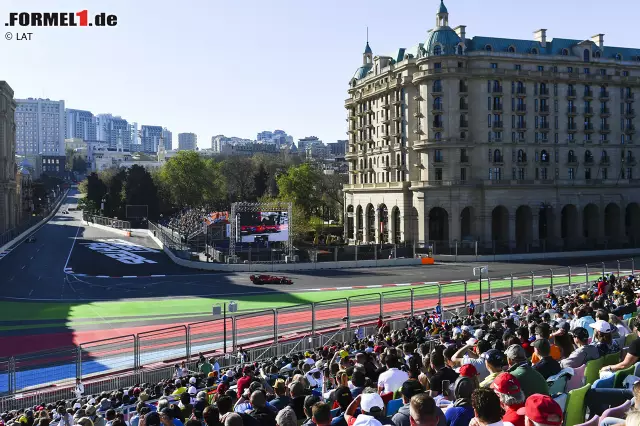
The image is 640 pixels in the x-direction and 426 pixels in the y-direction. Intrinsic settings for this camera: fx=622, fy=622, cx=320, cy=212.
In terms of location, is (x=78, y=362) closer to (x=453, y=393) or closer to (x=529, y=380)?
(x=453, y=393)

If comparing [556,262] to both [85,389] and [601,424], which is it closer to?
[85,389]

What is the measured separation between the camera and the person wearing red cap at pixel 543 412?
671 centimetres

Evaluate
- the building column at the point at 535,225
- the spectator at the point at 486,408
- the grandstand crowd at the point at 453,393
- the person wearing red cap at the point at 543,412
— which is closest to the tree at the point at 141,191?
the building column at the point at 535,225

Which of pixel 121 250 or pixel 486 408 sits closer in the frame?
pixel 486 408

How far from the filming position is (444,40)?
92562 mm

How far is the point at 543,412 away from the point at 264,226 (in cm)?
6888

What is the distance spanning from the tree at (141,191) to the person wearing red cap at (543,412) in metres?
141

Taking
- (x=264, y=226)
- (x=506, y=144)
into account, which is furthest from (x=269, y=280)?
(x=506, y=144)

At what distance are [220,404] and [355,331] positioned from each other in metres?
21.0

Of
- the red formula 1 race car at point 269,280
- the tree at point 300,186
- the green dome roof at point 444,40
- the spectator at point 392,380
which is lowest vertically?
the red formula 1 race car at point 269,280

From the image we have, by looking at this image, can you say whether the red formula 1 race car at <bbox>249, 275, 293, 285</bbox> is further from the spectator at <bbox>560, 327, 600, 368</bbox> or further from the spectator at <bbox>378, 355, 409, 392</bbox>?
the spectator at <bbox>378, 355, 409, 392</bbox>

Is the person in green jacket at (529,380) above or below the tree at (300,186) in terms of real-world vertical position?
below

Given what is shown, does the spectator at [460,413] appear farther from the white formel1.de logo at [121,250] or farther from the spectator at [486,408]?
the white formel1.de logo at [121,250]

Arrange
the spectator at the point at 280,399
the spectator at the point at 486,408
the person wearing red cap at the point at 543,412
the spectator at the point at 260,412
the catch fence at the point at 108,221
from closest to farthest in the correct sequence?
the person wearing red cap at the point at 543,412 → the spectator at the point at 486,408 → the spectator at the point at 260,412 → the spectator at the point at 280,399 → the catch fence at the point at 108,221
